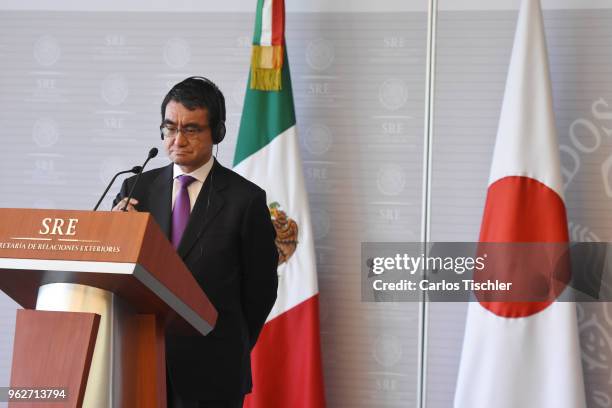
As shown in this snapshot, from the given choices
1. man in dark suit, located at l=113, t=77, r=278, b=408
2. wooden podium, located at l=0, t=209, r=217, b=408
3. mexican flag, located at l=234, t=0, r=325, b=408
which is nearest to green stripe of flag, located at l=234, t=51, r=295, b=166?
mexican flag, located at l=234, t=0, r=325, b=408

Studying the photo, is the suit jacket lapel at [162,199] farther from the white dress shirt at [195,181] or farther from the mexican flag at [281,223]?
the mexican flag at [281,223]

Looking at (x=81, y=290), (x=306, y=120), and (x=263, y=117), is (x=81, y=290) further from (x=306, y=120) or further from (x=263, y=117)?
(x=306, y=120)

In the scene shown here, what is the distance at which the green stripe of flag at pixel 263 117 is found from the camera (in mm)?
3756

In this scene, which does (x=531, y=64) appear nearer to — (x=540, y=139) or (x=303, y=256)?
(x=540, y=139)

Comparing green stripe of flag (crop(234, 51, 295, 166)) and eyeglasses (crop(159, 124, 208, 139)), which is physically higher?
green stripe of flag (crop(234, 51, 295, 166))

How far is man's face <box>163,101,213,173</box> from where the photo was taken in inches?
97.7

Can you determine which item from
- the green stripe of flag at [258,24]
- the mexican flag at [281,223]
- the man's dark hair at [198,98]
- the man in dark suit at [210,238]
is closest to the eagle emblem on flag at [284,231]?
the mexican flag at [281,223]

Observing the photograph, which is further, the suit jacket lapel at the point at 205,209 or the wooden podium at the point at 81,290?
the suit jacket lapel at the point at 205,209

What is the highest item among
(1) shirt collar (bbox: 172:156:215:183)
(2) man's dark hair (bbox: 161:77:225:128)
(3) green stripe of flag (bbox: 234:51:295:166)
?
(3) green stripe of flag (bbox: 234:51:295:166)

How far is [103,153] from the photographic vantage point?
404 centimetres

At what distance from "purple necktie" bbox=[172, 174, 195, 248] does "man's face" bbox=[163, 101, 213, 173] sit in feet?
0.18

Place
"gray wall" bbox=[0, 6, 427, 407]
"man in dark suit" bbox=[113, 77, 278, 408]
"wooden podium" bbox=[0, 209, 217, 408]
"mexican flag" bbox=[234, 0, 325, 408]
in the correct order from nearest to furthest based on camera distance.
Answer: "wooden podium" bbox=[0, 209, 217, 408] < "man in dark suit" bbox=[113, 77, 278, 408] < "mexican flag" bbox=[234, 0, 325, 408] < "gray wall" bbox=[0, 6, 427, 407]

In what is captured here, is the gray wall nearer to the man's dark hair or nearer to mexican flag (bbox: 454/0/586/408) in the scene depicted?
mexican flag (bbox: 454/0/586/408)

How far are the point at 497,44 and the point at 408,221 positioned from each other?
2.92 feet
